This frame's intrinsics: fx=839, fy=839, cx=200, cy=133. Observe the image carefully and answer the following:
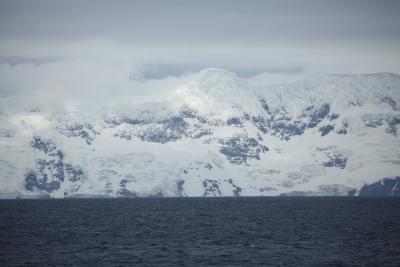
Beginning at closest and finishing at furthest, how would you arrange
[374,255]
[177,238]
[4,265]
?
[4,265] → [374,255] → [177,238]

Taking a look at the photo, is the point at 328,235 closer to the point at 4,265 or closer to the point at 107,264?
the point at 107,264

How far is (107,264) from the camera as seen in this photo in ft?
462

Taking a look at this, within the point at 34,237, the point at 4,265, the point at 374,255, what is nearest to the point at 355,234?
the point at 374,255

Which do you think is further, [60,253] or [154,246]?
[154,246]

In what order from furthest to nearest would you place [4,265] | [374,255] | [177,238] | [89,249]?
[177,238], [89,249], [374,255], [4,265]

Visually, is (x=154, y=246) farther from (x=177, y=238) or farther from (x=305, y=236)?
(x=305, y=236)

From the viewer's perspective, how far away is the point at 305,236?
192 m

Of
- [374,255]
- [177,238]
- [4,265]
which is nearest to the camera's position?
[4,265]

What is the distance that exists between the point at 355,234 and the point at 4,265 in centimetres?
9050

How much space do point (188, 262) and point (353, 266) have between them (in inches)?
1099

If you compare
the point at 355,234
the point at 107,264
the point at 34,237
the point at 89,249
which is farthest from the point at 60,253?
the point at 355,234

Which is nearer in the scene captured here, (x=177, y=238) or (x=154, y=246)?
(x=154, y=246)

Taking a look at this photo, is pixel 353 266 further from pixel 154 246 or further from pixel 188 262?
pixel 154 246

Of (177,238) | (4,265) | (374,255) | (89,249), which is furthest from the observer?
(177,238)
